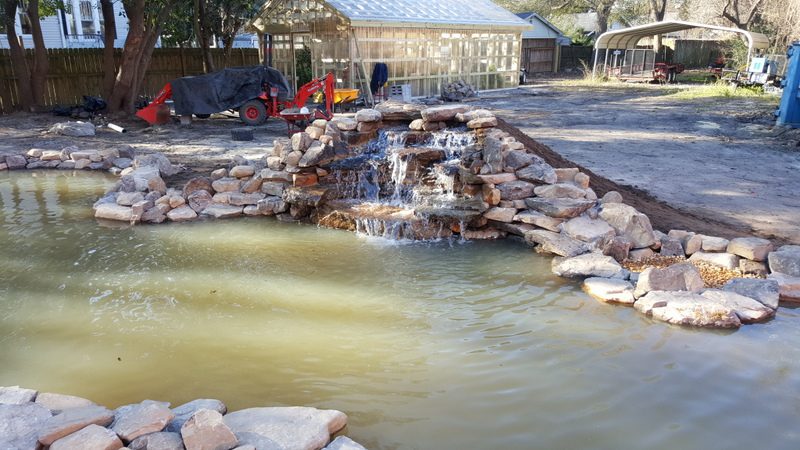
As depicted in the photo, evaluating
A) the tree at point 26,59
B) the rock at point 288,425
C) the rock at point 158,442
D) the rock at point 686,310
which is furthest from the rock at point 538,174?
the tree at point 26,59

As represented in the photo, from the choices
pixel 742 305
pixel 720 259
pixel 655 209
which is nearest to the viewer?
pixel 742 305

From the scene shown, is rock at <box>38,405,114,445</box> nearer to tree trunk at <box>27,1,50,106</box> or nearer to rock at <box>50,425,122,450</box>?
rock at <box>50,425,122,450</box>

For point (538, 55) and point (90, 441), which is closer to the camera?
point (90, 441)

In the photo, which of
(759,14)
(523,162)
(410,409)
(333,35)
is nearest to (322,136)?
(523,162)

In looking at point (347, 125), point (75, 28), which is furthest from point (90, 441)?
point (75, 28)

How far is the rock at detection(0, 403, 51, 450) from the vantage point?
2.94 meters

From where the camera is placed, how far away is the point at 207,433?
290cm

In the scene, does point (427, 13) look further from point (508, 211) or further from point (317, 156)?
point (508, 211)

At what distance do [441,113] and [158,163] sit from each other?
4.53 meters

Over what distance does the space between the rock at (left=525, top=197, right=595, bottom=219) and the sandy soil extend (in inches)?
32.9

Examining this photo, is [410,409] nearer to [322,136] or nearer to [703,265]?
[703,265]

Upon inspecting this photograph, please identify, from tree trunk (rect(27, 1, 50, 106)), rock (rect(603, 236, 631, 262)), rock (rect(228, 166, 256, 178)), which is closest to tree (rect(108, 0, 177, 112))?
tree trunk (rect(27, 1, 50, 106))

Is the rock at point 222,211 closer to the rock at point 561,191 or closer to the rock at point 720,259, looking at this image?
the rock at point 561,191

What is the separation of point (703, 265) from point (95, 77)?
17.4 meters
